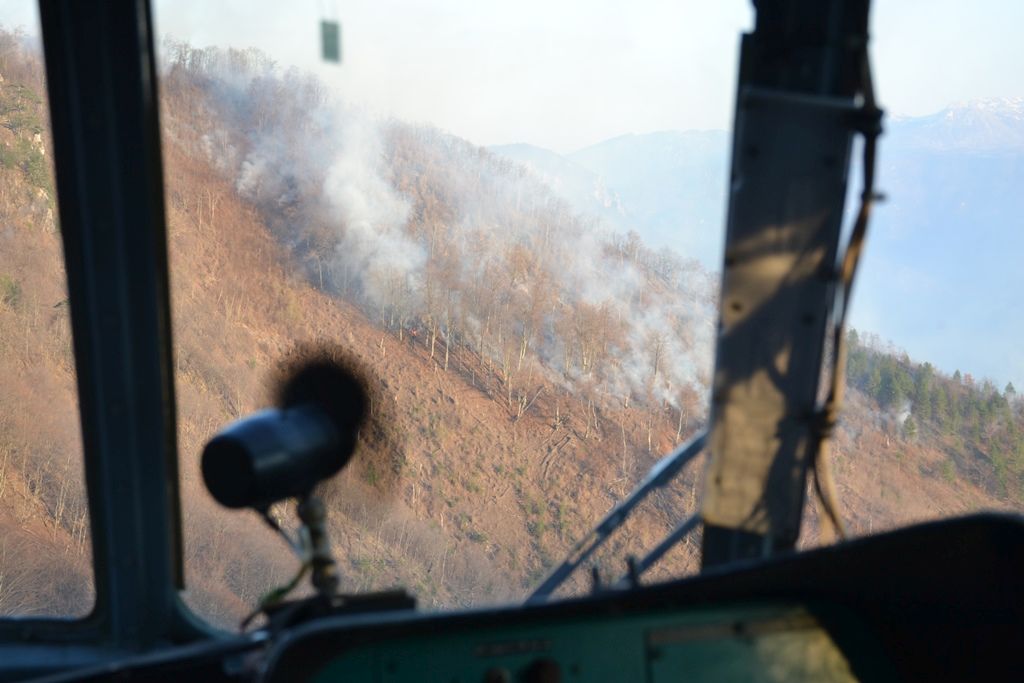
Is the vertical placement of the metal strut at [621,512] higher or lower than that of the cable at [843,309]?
lower

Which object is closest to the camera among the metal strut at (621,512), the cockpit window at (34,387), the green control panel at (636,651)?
the green control panel at (636,651)

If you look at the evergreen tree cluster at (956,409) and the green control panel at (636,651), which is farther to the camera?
the evergreen tree cluster at (956,409)

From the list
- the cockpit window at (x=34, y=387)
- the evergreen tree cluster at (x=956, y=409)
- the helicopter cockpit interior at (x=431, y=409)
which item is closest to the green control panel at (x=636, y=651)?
the helicopter cockpit interior at (x=431, y=409)

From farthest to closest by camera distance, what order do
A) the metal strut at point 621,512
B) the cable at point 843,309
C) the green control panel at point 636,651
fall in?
the metal strut at point 621,512 → the cable at point 843,309 → the green control panel at point 636,651

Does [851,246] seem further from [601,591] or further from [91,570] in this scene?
[91,570]

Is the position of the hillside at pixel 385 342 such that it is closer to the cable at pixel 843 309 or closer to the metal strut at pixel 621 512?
the metal strut at pixel 621 512

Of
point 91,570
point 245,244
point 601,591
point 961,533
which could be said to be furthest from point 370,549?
point 961,533

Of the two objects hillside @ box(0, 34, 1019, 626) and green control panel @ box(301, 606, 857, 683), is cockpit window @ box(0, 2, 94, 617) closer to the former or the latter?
hillside @ box(0, 34, 1019, 626)

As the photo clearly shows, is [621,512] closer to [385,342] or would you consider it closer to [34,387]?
[385,342]
